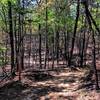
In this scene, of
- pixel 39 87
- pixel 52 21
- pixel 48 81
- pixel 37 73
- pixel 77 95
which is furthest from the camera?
pixel 52 21

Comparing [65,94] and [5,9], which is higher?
[5,9]

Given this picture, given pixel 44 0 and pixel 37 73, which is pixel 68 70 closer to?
pixel 37 73

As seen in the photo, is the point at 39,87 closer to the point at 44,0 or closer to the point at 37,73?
the point at 37,73

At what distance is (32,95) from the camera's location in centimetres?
2173

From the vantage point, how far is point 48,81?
26.4 m

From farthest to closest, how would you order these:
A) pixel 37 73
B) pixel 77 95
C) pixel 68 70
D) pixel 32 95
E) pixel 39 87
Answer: pixel 68 70 < pixel 37 73 < pixel 39 87 < pixel 32 95 < pixel 77 95

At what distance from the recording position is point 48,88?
2328 centimetres

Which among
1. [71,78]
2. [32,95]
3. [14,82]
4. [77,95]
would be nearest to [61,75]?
[71,78]

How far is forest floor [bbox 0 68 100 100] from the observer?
64.1 ft

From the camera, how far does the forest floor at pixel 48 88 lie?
1955 cm

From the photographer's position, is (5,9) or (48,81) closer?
(48,81)

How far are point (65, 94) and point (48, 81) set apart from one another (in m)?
5.96

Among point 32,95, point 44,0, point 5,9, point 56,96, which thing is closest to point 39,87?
point 32,95

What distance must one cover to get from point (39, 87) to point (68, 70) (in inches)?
364
